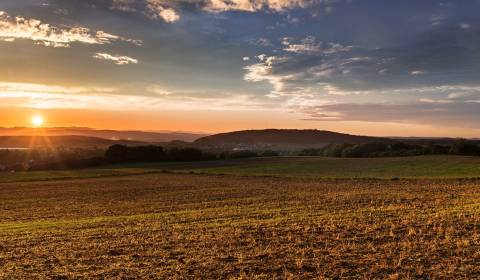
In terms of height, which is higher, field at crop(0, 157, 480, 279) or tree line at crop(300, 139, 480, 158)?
tree line at crop(300, 139, 480, 158)

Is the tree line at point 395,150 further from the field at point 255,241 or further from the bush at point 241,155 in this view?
the field at point 255,241

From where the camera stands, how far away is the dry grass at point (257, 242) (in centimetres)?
1263

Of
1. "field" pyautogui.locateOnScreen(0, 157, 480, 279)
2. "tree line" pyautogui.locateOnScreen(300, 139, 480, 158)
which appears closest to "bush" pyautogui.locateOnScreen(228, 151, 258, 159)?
"tree line" pyautogui.locateOnScreen(300, 139, 480, 158)

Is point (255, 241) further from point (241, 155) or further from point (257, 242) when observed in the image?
point (241, 155)

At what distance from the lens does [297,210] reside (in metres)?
26.5

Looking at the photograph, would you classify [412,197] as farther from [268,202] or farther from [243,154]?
[243,154]

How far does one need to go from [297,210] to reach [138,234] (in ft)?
34.0

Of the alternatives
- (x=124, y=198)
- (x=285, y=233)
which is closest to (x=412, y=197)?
(x=285, y=233)

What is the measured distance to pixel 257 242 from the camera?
16.7 m

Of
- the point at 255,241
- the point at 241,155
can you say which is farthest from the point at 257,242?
the point at 241,155

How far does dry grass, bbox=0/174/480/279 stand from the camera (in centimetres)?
1263

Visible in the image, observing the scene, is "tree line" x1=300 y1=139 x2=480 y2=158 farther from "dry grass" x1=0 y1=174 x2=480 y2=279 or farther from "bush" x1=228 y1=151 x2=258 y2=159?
"dry grass" x1=0 y1=174 x2=480 y2=279

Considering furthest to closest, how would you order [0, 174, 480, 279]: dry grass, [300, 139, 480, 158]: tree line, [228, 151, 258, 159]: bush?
[228, 151, 258, 159]: bush
[300, 139, 480, 158]: tree line
[0, 174, 480, 279]: dry grass

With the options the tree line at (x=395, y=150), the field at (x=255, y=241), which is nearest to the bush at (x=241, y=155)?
the tree line at (x=395, y=150)
